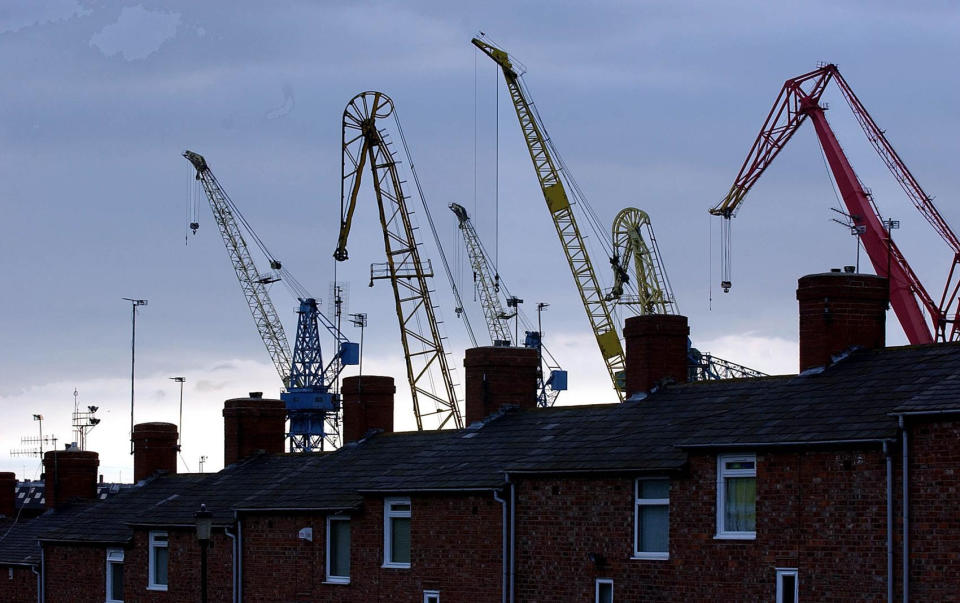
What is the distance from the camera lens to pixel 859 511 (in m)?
27.6

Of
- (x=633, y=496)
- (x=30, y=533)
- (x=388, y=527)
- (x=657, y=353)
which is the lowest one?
(x=30, y=533)

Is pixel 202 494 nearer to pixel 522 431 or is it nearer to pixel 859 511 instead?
pixel 522 431

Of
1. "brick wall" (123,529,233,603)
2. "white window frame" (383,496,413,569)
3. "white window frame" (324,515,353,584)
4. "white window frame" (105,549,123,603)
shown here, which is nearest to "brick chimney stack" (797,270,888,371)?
"white window frame" (383,496,413,569)

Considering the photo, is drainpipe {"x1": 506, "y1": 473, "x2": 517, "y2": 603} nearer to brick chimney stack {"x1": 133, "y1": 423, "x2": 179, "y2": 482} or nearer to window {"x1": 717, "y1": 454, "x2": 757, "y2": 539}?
window {"x1": 717, "y1": 454, "x2": 757, "y2": 539}

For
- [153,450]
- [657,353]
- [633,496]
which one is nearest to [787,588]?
[633,496]

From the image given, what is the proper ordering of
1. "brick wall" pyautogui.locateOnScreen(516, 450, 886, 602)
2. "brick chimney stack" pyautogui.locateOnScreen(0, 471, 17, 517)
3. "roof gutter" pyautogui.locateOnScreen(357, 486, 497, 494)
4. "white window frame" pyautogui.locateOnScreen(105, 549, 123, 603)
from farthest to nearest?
1. "brick chimney stack" pyautogui.locateOnScreen(0, 471, 17, 517)
2. "white window frame" pyautogui.locateOnScreen(105, 549, 123, 603)
3. "roof gutter" pyautogui.locateOnScreen(357, 486, 497, 494)
4. "brick wall" pyautogui.locateOnScreen(516, 450, 886, 602)

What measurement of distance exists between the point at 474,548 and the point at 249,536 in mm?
8888

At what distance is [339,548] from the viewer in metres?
39.1

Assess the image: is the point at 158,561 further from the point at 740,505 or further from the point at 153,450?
the point at 740,505

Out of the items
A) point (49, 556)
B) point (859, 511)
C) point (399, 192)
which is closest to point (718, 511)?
point (859, 511)

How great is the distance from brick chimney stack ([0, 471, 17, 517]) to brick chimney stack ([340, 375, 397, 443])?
23.3 metres

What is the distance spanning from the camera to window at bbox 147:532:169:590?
45.5 metres

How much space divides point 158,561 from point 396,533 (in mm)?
11272

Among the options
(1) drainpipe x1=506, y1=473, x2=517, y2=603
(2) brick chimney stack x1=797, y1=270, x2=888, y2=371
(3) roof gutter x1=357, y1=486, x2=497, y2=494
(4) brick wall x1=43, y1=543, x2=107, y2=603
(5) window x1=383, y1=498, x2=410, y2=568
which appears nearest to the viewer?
(2) brick chimney stack x1=797, y1=270, x2=888, y2=371
